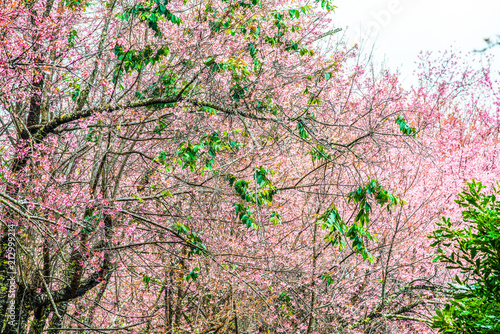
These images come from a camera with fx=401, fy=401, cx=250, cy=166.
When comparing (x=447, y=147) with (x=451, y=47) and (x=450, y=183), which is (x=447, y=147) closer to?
(x=450, y=183)


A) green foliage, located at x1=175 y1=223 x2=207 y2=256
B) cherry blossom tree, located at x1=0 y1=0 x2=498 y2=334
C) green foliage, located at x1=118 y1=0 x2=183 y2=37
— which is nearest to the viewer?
green foliage, located at x1=118 y1=0 x2=183 y2=37

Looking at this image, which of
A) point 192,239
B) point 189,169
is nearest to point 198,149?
point 192,239

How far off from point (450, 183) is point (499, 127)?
617 cm

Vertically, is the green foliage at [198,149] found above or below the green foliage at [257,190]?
above

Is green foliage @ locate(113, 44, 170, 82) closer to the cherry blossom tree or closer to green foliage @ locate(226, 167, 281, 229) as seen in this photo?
the cherry blossom tree

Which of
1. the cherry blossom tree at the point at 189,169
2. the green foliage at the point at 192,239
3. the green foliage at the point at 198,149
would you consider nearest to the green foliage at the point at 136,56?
the cherry blossom tree at the point at 189,169

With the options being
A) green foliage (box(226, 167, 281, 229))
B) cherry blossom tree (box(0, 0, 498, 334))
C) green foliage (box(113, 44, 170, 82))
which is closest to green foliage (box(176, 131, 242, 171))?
cherry blossom tree (box(0, 0, 498, 334))

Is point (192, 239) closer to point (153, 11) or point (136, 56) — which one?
point (136, 56)

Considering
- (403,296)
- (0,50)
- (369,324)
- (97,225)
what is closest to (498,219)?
(97,225)

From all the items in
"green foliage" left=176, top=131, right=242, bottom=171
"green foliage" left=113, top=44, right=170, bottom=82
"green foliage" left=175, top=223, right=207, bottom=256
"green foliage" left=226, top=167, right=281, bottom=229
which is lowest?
"green foliage" left=175, top=223, right=207, bottom=256

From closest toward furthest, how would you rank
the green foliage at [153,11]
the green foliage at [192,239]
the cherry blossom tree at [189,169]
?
the green foliage at [153,11] < the cherry blossom tree at [189,169] < the green foliage at [192,239]

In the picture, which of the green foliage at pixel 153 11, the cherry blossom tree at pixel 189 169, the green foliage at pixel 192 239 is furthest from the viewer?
the green foliage at pixel 192 239

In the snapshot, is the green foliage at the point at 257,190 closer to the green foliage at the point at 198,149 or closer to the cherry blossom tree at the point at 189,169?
the cherry blossom tree at the point at 189,169

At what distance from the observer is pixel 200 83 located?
16.3 ft
